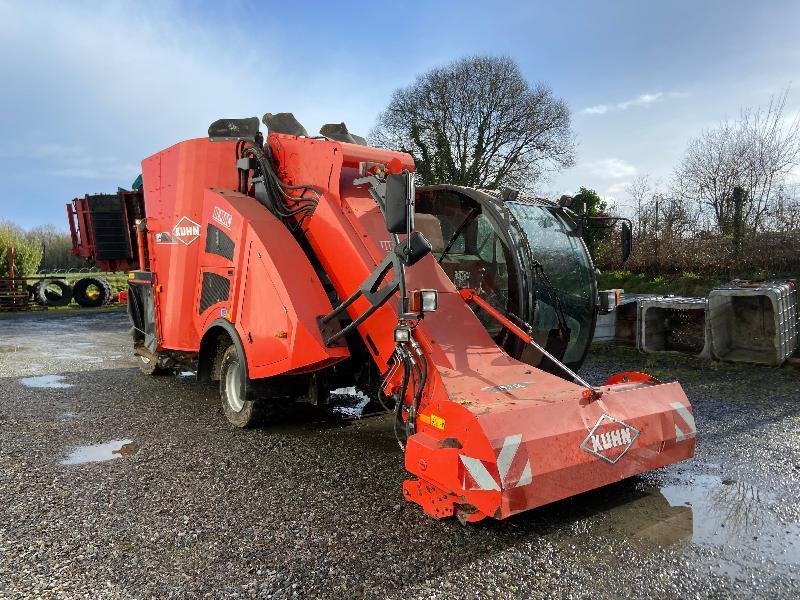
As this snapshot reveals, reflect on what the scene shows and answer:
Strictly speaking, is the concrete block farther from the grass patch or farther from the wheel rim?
the wheel rim

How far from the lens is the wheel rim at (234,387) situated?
16.9 ft

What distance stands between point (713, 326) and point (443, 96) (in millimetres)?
16753

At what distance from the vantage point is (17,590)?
267 cm

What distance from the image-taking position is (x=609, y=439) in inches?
128

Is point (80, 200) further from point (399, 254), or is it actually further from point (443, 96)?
point (443, 96)

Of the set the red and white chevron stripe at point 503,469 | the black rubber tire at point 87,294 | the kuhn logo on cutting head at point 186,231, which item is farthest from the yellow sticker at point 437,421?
the black rubber tire at point 87,294

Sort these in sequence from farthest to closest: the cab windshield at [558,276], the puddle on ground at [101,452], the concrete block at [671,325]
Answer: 1. the concrete block at [671,325]
2. the cab windshield at [558,276]
3. the puddle on ground at [101,452]

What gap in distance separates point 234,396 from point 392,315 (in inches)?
76.2

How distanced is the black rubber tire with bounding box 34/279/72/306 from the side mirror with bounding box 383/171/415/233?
19740 millimetres

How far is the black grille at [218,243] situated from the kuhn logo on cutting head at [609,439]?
3.11 m

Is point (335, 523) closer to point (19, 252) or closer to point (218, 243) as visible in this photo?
point (218, 243)

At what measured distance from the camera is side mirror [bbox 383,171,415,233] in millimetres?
3375

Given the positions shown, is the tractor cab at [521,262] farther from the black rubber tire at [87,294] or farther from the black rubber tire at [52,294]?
the black rubber tire at [52,294]

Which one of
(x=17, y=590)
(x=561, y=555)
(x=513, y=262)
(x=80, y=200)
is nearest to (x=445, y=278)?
(x=513, y=262)
